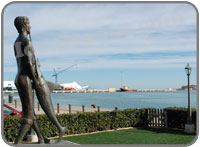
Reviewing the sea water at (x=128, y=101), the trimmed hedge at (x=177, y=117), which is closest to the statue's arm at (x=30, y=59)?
the trimmed hedge at (x=177, y=117)

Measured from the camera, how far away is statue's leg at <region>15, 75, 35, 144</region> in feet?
20.9

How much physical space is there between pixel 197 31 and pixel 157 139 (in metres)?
4.84

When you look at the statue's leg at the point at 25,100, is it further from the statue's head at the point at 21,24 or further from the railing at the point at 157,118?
the railing at the point at 157,118

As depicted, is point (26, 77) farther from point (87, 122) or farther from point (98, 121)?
point (98, 121)

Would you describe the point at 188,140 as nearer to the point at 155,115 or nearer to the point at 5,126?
the point at 155,115

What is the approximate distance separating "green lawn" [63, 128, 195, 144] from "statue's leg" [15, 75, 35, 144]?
4323 mm

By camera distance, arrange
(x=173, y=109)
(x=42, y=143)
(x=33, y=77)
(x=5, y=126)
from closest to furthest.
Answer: (x=33, y=77), (x=42, y=143), (x=5, y=126), (x=173, y=109)

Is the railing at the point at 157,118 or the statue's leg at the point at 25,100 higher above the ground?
the statue's leg at the point at 25,100

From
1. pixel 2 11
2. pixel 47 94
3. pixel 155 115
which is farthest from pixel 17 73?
pixel 155 115

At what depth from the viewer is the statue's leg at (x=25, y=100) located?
251 inches

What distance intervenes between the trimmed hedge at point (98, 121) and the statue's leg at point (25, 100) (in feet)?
14.6

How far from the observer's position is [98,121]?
12805 mm

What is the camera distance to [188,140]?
10.6 metres

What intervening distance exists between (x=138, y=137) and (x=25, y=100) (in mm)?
6149
